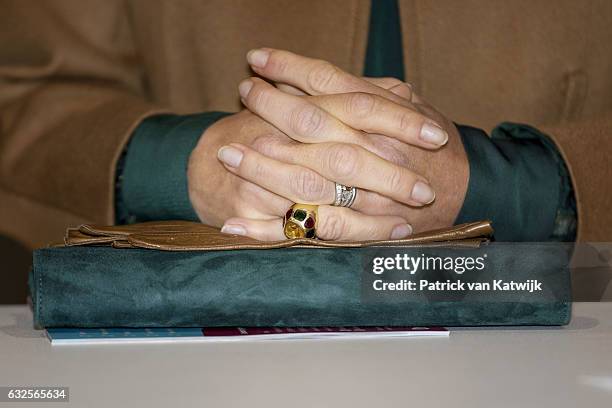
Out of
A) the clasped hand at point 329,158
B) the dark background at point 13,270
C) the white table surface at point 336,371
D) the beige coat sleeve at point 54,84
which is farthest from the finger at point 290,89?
the dark background at point 13,270

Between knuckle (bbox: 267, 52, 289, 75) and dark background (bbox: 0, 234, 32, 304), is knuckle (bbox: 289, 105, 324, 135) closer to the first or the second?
knuckle (bbox: 267, 52, 289, 75)

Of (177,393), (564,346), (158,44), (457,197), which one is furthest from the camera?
(158,44)

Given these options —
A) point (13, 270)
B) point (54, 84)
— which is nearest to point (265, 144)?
point (54, 84)

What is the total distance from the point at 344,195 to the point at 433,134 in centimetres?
11

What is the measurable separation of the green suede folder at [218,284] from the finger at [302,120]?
22 cm

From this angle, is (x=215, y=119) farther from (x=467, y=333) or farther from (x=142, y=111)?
(x=467, y=333)

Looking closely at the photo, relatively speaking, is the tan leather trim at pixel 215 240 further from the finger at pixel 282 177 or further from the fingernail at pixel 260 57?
the fingernail at pixel 260 57

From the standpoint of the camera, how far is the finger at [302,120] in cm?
86

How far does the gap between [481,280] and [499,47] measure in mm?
592

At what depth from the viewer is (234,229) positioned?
84cm

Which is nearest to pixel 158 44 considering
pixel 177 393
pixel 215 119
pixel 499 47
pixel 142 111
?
pixel 142 111

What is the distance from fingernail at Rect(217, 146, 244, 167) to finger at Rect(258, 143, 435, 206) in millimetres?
73

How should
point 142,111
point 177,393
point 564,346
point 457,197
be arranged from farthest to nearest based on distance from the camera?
point 142,111
point 457,197
point 564,346
point 177,393

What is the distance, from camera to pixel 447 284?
674 mm
